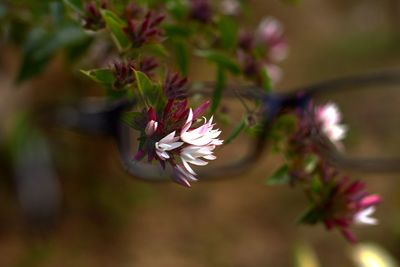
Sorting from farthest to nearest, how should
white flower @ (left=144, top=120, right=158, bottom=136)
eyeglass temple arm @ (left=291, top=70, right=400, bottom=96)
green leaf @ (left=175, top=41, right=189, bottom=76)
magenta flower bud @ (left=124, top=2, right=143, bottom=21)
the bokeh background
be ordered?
the bokeh background
eyeglass temple arm @ (left=291, top=70, right=400, bottom=96)
green leaf @ (left=175, top=41, right=189, bottom=76)
magenta flower bud @ (left=124, top=2, right=143, bottom=21)
white flower @ (left=144, top=120, right=158, bottom=136)

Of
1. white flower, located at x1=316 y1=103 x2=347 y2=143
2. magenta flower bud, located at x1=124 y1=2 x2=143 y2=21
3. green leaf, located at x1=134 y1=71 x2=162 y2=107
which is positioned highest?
white flower, located at x1=316 y1=103 x2=347 y2=143

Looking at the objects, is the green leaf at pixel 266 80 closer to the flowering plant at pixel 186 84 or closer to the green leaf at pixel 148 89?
the flowering plant at pixel 186 84

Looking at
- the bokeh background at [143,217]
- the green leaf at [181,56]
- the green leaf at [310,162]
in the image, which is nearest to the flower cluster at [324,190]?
the green leaf at [310,162]

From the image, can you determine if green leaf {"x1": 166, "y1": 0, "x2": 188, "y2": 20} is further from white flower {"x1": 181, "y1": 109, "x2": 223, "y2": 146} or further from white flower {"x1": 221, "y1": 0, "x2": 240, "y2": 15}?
white flower {"x1": 181, "y1": 109, "x2": 223, "y2": 146}

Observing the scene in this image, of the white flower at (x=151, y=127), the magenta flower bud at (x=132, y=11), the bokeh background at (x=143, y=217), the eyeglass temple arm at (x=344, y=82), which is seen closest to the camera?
the white flower at (x=151, y=127)

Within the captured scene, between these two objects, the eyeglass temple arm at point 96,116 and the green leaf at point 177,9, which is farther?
the eyeglass temple arm at point 96,116

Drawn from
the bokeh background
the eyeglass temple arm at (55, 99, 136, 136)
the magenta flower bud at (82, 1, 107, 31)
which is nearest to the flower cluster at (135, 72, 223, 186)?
the magenta flower bud at (82, 1, 107, 31)

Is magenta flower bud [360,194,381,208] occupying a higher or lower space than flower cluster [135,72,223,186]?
higher

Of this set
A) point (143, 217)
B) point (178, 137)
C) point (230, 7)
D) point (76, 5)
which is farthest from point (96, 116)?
point (143, 217)

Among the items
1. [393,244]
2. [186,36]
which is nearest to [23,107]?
[393,244]
